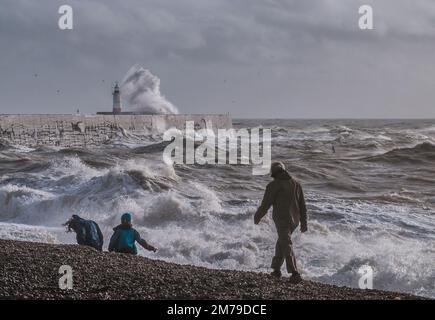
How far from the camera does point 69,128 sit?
3822 cm

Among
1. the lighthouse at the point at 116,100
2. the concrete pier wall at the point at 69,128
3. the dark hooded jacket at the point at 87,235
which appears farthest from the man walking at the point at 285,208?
the lighthouse at the point at 116,100

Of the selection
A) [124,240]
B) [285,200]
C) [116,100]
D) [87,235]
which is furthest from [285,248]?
Answer: [116,100]

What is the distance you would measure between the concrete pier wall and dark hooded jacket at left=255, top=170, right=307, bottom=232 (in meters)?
28.1

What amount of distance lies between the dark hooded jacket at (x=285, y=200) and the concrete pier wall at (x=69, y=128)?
28.1 meters

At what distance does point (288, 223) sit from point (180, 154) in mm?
25601

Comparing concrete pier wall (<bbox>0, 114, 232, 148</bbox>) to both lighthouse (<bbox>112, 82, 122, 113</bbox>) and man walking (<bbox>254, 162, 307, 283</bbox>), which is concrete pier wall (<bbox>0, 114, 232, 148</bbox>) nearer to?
lighthouse (<bbox>112, 82, 122, 113</bbox>)

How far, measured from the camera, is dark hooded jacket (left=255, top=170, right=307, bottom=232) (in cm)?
660

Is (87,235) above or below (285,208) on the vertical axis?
below

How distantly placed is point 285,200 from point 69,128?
33262 mm

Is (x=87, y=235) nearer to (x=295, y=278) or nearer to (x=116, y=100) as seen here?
(x=295, y=278)

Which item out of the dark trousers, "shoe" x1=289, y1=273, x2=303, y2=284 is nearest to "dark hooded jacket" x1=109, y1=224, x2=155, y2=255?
the dark trousers
